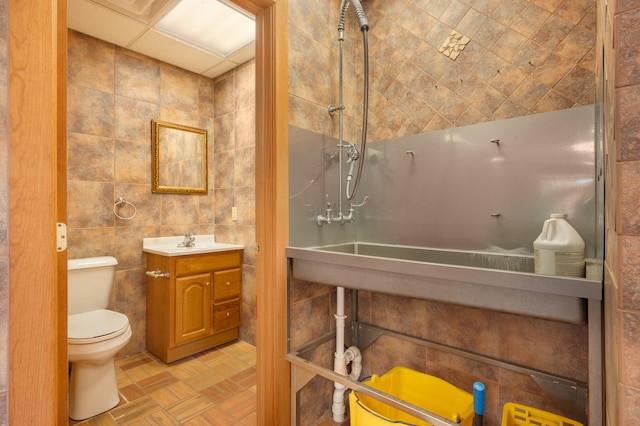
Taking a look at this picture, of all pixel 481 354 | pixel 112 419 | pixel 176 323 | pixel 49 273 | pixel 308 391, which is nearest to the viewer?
pixel 49 273

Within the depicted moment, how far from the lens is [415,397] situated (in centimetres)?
153

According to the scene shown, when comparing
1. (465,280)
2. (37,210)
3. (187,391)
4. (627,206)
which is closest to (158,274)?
(187,391)

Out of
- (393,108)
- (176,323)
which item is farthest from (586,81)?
(176,323)

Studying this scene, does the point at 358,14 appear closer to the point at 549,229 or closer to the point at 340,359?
the point at 549,229

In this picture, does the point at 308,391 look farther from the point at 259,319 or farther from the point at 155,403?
the point at 155,403

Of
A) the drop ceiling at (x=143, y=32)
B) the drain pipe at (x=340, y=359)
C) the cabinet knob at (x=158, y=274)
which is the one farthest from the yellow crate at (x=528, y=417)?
the drop ceiling at (x=143, y=32)

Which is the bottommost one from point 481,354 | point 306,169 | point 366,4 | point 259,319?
point 481,354

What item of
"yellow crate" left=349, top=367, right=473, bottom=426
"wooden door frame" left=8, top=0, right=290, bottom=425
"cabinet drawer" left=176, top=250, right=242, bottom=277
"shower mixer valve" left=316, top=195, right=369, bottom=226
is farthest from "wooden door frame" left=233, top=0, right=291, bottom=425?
"cabinet drawer" left=176, top=250, right=242, bottom=277

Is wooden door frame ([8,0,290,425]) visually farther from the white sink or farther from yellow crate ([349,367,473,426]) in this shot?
the white sink

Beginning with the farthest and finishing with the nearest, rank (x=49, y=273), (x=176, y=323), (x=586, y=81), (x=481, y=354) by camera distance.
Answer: (x=176, y=323) → (x=481, y=354) → (x=586, y=81) → (x=49, y=273)

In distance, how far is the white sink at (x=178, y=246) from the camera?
232 cm

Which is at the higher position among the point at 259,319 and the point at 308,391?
the point at 259,319

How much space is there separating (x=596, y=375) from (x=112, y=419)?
2.25 meters

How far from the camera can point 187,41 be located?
7.82 feet
